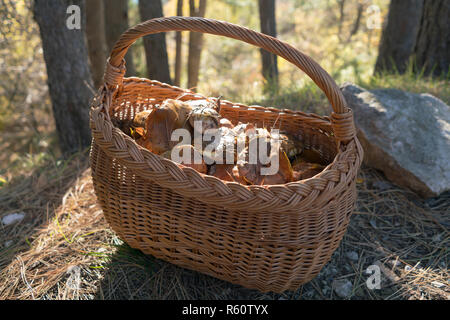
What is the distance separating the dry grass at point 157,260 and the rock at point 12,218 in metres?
0.04

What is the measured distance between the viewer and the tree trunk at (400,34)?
14.1 feet

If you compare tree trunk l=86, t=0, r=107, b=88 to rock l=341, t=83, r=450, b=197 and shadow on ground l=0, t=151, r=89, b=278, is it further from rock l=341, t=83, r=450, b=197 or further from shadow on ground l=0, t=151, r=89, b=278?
rock l=341, t=83, r=450, b=197

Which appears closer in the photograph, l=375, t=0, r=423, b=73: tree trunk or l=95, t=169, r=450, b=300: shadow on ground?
l=95, t=169, r=450, b=300: shadow on ground

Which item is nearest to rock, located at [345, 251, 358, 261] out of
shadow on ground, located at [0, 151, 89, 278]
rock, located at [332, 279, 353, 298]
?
rock, located at [332, 279, 353, 298]

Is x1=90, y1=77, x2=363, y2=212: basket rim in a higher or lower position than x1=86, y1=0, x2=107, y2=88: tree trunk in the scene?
lower

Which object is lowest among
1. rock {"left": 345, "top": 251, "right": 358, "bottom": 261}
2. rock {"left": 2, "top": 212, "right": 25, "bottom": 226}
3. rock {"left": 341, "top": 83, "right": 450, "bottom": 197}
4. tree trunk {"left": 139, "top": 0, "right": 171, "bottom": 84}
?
rock {"left": 345, "top": 251, "right": 358, "bottom": 261}

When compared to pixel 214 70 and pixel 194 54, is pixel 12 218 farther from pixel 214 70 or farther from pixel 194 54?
pixel 214 70

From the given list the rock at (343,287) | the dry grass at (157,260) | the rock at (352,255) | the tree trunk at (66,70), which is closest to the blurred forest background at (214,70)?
the tree trunk at (66,70)

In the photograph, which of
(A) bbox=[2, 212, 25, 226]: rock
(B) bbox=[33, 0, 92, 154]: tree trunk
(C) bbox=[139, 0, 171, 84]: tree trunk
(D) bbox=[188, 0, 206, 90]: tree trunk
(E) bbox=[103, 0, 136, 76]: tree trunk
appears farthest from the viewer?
(D) bbox=[188, 0, 206, 90]: tree trunk

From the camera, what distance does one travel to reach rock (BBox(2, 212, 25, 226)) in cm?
215

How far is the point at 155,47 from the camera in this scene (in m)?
3.86

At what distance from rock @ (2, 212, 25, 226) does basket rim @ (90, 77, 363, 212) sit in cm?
114

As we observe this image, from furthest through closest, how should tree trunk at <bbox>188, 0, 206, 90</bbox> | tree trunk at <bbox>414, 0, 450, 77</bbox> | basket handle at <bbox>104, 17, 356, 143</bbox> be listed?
tree trunk at <bbox>188, 0, 206, 90</bbox> → tree trunk at <bbox>414, 0, 450, 77</bbox> → basket handle at <bbox>104, 17, 356, 143</bbox>

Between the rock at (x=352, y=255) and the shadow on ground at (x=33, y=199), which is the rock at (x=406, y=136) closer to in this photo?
the rock at (x=352, y=255)
